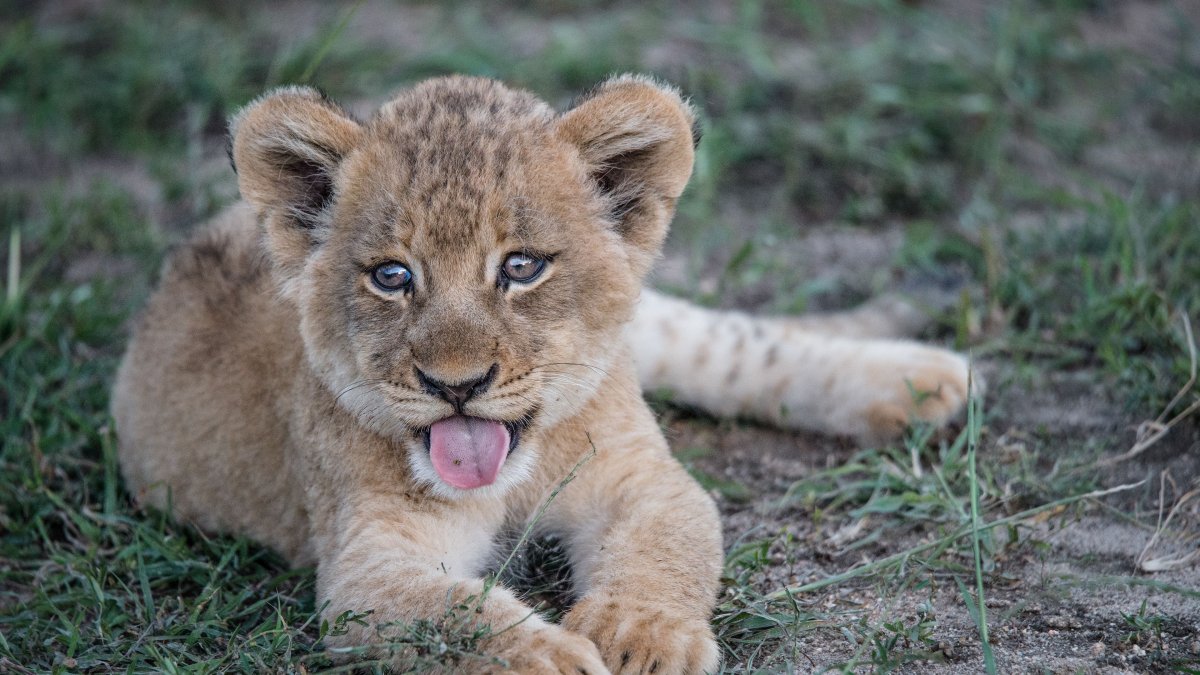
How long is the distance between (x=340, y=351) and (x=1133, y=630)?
2017 mm

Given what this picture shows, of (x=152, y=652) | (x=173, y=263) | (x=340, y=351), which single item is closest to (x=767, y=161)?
(x=173, y=263)

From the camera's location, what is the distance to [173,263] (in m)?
4.38

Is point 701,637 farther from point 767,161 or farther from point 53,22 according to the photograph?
point 53,22

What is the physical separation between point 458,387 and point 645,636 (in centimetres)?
70

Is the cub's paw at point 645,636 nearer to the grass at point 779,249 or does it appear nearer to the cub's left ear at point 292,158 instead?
the grass at point 779,249

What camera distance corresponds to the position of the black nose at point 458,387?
2994 millimetres

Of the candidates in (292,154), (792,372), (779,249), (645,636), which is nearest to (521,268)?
(292,154)

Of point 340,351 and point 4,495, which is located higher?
point 340,351

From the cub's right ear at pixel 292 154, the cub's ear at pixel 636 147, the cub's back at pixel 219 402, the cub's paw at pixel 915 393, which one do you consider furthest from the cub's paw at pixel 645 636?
the cub's paw at pixel 915 393

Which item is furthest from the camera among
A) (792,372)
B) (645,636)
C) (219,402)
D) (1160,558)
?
(792,372)

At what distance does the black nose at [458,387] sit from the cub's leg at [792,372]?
1395 millimetres

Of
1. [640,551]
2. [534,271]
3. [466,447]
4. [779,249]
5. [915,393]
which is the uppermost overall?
[534,271]

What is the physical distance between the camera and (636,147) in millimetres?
3400

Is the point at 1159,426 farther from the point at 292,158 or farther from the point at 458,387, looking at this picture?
the point at 292,158
